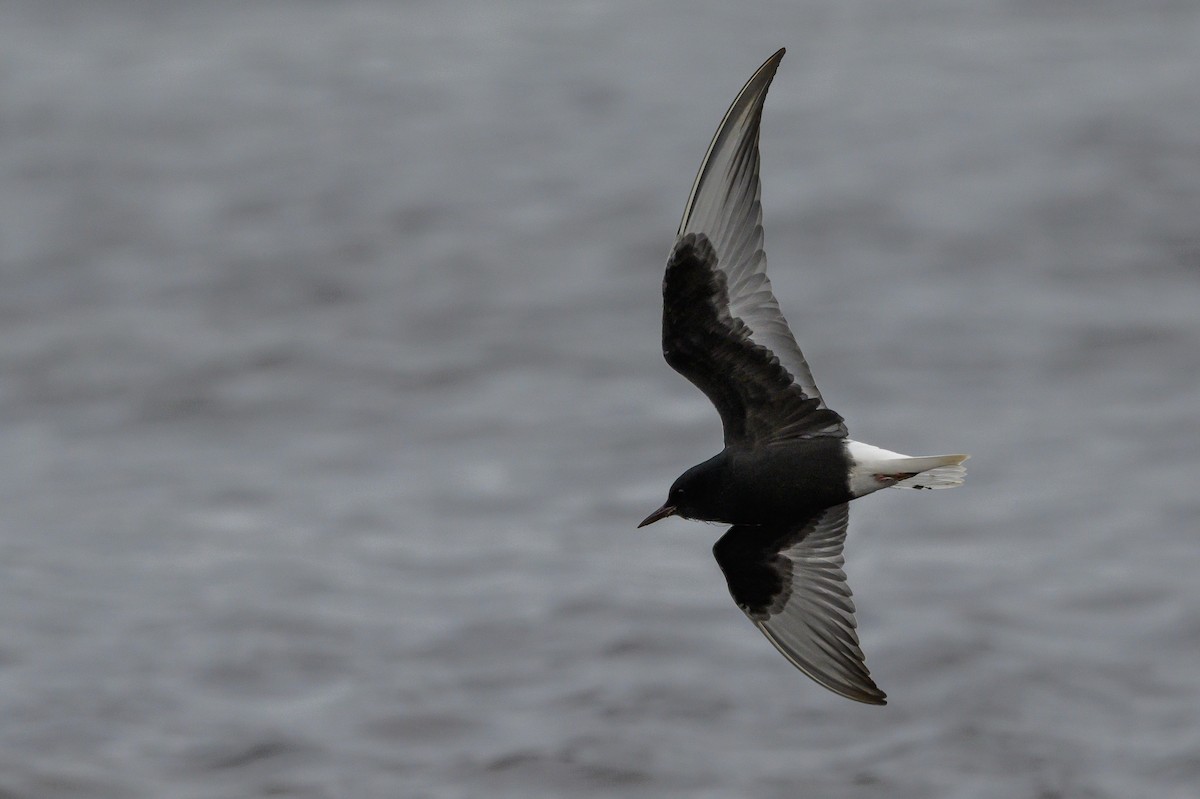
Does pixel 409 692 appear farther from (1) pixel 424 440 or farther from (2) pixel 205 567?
(1) pixel 424 440

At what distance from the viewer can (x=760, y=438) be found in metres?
7.49

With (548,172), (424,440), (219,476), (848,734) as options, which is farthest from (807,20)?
(848,734)

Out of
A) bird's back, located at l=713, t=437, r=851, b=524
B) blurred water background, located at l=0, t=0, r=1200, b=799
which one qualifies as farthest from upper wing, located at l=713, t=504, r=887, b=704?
blurred water background, located at l=0, t=0, r=1200, b=799

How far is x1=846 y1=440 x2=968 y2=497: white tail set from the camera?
7.21 m

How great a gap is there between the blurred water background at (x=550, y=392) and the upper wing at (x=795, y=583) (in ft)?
17.9

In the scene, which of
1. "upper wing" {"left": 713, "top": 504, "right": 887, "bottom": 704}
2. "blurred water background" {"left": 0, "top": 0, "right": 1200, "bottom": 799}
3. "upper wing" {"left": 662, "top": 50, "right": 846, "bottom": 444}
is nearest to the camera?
"upper wing" {"left": 662, "top": 50, "right": 846, "bottom": 444}

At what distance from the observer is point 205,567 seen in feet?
52.5

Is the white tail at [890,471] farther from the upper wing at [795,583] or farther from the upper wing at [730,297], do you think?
the upper wing at [795,583]

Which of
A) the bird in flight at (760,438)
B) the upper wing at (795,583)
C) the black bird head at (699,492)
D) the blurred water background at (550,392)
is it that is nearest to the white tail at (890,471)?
the bird in flight at (760,438)

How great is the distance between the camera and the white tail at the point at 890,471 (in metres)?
7.21

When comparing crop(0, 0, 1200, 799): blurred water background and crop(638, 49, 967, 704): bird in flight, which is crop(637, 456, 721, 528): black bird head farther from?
crop(0, 0, 1200, 799): blurred water background

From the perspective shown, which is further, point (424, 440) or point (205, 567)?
point (424, 440)

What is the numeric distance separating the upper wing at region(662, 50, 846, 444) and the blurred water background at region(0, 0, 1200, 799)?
623 cm

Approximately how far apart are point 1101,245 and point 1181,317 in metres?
1.47
